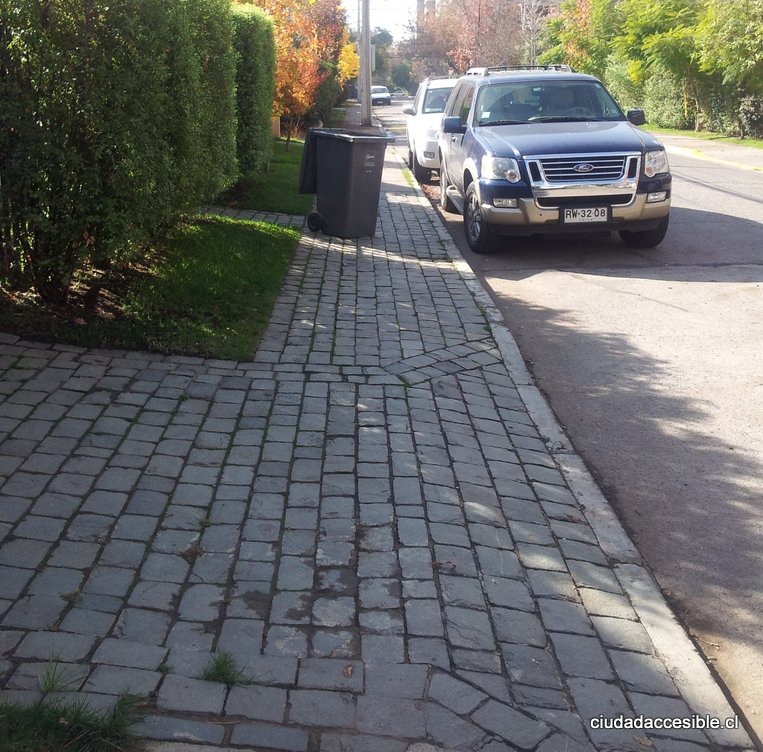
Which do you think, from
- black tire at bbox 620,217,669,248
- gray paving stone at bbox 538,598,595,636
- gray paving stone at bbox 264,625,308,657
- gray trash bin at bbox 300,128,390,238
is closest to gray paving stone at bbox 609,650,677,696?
gray paving stone at bbox 538,598,595,636

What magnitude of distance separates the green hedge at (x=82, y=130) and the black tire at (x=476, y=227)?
174 inches

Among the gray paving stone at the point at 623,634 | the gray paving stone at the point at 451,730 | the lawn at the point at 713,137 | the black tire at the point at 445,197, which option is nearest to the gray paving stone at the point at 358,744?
the gray paving stone at the point at 451,730

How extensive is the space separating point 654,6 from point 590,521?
36.2 metres

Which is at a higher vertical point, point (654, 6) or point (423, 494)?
point (654, 6)

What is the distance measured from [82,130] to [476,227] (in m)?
5.72

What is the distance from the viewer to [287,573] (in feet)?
12.7

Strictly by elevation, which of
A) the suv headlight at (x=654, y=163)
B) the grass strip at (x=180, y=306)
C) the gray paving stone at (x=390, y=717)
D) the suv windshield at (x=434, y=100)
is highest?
the suv windshield at (x=434, y=100)

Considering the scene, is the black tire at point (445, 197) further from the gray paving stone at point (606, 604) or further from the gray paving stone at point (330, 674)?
the gray paving stone at point (330, 674)

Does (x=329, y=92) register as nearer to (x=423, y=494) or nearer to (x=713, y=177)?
(x=713, y=177)

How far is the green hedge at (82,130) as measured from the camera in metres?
5.91

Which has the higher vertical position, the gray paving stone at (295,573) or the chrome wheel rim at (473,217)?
the chrome wheel rim at (473,217)

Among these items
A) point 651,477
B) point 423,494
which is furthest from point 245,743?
point 651,477

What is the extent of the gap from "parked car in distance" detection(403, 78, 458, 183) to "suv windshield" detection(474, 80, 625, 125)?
16.4 feet

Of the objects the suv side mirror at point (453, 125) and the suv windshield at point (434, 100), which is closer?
the suv side mirror at point (453, 125)
